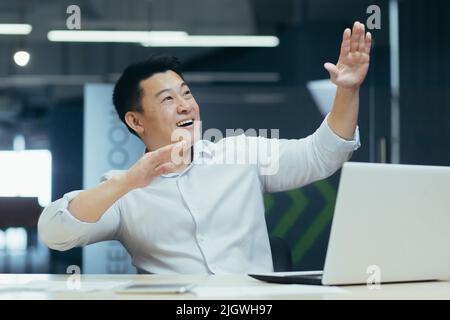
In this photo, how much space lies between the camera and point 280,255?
2.57m

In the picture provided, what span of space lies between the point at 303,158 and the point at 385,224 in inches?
39.7

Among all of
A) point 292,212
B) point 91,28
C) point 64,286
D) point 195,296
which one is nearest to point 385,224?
point 195,296

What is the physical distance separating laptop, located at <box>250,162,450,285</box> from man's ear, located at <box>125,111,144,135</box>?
4.12ft

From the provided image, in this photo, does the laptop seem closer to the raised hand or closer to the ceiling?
the raised hand

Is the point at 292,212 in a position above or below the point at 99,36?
below

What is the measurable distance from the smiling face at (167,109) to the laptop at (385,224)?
3.54 ft

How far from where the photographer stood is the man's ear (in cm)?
288

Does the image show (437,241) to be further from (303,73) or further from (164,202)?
(303,73)

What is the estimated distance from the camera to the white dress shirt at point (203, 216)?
2406 millimetres

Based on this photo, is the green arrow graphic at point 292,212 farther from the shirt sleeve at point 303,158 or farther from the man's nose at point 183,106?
the man's nose at point 183,106

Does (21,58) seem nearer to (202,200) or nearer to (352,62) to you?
(202,200)

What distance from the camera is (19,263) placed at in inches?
165

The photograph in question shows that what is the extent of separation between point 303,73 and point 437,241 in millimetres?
2620
